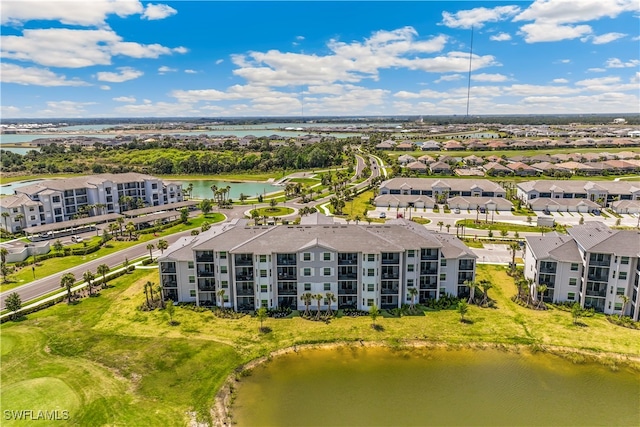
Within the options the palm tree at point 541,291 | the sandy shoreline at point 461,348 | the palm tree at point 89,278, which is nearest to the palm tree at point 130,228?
the palm tree at point 89,278

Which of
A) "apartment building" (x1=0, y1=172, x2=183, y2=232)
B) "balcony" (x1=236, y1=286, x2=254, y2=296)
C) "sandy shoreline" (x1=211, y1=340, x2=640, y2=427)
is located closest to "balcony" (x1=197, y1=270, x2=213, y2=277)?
"balcony" (x1=236, y1=286, x2=254, y2=296)

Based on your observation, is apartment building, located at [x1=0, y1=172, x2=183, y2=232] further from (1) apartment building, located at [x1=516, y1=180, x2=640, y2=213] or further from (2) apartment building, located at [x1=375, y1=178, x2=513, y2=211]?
(1) apartment building, located at [x1=516, y1=180, x2=640, y2=213]

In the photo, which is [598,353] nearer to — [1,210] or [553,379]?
[553,379]

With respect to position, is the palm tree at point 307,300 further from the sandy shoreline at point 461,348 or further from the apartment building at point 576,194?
the apartment building at point 576,194

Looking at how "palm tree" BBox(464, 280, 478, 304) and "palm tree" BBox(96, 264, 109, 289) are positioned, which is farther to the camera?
"palm tree" BBox(96, 264, 109, 289)

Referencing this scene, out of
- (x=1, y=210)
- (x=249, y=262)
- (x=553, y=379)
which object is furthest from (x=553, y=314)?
(x=1, y=210)

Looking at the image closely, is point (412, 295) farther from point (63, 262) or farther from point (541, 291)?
point (63, 262)
